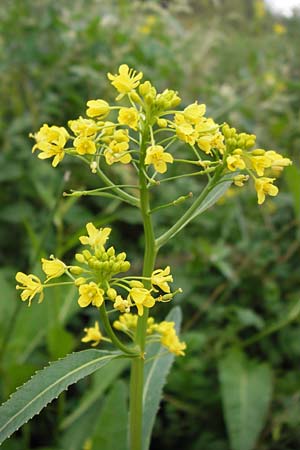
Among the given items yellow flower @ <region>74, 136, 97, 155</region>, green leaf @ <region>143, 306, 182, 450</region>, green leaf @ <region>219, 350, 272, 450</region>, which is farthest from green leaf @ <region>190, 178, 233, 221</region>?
green leaf @ <region>219, 350, 272, 450</region>

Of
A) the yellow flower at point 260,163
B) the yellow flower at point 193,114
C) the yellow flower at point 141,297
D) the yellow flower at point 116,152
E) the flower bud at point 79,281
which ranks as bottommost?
the yellow flower at point 141,297

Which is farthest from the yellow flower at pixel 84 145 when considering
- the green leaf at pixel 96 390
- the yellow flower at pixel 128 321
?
the green leaf at pixel 96 390

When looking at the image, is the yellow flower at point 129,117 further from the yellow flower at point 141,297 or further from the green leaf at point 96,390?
the green leaf at point 96,390

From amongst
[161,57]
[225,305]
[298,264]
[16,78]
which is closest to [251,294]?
[225,305]

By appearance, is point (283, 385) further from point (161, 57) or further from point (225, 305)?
point (161, 57)

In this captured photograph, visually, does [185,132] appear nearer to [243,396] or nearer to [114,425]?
[114,425]

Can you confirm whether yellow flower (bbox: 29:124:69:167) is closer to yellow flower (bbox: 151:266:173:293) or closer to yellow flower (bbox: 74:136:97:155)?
yellow flower (bbox: 74:136:97:155)
